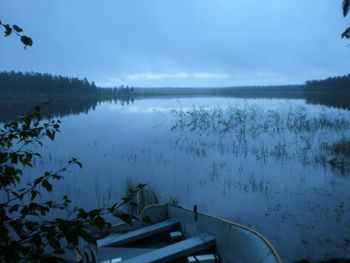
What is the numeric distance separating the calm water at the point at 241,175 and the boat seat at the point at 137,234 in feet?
5.86

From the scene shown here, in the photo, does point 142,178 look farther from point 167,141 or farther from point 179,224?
point 167,141

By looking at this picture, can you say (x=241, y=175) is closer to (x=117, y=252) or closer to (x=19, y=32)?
(x=117, y=252)

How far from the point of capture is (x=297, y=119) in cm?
1828

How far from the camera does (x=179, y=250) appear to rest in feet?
12.3

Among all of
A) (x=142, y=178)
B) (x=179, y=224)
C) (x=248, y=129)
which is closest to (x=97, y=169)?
(x=142, y=178)

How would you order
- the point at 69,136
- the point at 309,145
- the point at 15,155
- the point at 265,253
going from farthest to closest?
the point at 69,136, the point at 309,145, the point at 265,253, the point at 15,155

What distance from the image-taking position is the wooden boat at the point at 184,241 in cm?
345

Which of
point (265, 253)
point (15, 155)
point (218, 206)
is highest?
point (15, 155)

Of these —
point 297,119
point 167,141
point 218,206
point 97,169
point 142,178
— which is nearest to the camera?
point 218,206

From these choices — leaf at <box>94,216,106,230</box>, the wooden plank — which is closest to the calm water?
the wooden plank

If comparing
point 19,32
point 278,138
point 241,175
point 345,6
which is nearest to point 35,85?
point 278,138

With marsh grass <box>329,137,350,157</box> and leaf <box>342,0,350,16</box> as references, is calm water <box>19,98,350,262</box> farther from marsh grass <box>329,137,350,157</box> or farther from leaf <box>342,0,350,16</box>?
leaf <box>342,0,350,16</box>

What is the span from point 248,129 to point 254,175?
309 inches

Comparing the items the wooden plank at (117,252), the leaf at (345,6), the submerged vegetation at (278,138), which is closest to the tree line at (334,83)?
the submerged vegetation at (278,138)
